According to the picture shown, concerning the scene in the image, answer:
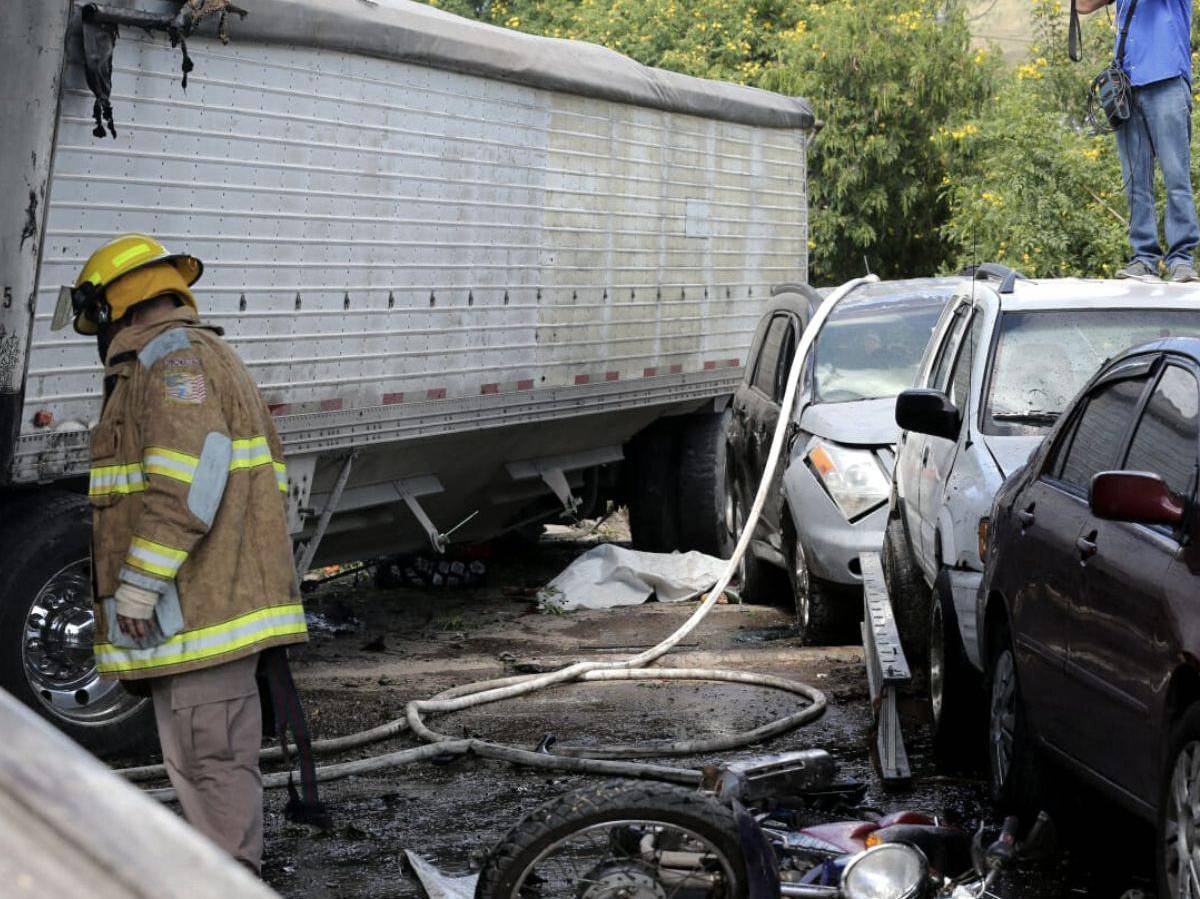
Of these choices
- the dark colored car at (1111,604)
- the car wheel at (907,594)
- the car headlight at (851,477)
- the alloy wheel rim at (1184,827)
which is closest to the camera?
the alloy wheel rim at (1184,827)

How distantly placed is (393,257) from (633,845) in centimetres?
606

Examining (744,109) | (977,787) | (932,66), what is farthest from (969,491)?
(932,66)

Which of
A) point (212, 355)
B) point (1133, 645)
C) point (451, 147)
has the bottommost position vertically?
point (1133, 645)

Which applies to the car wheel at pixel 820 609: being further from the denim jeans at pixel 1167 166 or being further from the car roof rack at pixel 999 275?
the denim jeans at pixel 1167 166

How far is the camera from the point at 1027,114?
18.5 meters

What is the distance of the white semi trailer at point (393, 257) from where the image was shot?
287 inches

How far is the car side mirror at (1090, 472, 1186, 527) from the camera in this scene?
467 cm

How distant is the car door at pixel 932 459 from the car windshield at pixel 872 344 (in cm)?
156

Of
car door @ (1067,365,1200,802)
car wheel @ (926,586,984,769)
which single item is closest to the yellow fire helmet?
car door @ (1067,365,1200,802)

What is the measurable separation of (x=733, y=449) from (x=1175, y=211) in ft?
14.0

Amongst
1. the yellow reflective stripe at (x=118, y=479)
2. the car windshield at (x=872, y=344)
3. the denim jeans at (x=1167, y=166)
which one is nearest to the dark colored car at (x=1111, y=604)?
the yellow reflective stripe at (x=118, y=479)

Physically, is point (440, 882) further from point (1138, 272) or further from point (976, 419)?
point (1138, 272)

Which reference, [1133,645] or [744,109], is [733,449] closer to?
[744,109]

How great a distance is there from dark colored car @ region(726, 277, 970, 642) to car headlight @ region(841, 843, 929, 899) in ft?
17.4
